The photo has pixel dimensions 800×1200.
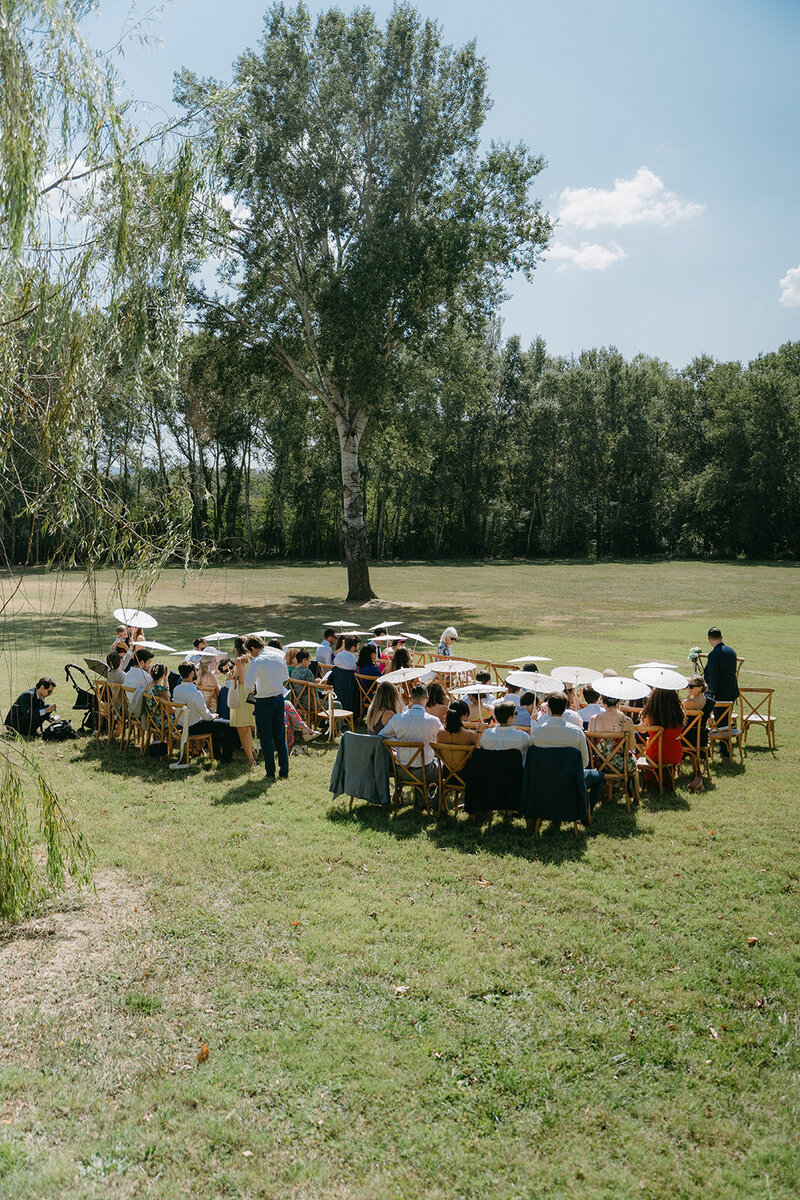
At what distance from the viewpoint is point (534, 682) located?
10.5 meters

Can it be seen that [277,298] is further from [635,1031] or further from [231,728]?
[635,1031]

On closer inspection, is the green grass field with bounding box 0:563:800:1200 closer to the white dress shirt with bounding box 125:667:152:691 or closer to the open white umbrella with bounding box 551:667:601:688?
the open white umbrella with bounding box 551:667:601:688

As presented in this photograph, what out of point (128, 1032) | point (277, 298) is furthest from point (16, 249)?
point (277, 298)

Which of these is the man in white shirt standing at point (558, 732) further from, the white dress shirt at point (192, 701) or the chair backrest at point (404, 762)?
the white dress shirt at point (192, 701)

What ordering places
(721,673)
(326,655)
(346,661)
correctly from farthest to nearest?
(326,655) < (346,661) < (721,673)

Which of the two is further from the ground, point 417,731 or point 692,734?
point 417,731

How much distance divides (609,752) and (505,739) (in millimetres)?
1375

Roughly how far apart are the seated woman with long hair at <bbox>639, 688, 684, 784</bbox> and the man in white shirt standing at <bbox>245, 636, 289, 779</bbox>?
4.30m

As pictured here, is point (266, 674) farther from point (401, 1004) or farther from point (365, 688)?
point (401, 1004)

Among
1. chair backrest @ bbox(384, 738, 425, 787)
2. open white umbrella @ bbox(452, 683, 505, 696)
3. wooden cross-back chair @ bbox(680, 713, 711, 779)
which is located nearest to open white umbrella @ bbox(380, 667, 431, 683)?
open white umbrella @ bbox(452, 683, 505, 696)

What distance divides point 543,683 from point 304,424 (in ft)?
79.3

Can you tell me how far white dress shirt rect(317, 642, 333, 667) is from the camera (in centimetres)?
1373

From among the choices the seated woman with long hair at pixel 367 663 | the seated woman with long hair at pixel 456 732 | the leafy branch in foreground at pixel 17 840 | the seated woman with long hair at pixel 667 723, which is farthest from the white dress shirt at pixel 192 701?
the seated woman with long hair at pixel 667 723

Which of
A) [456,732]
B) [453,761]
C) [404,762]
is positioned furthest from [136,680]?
[453,761]
